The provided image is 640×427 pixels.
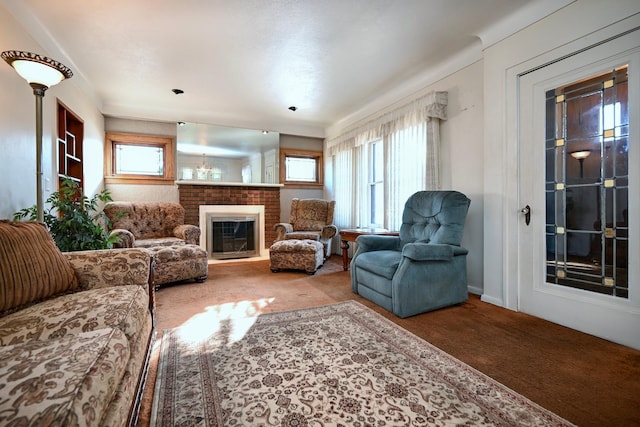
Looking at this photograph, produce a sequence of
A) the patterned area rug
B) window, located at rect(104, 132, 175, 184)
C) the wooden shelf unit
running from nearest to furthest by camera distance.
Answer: the patterned area rug < the wooden shelf unit < window, located at rect(104, 132, 175, 184)

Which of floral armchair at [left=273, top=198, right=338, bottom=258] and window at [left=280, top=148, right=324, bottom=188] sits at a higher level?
window at [left=280, top=148, right=324, bottom=188]

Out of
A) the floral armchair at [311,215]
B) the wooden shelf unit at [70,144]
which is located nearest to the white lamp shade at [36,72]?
the wooden shelf unit at [70,144]

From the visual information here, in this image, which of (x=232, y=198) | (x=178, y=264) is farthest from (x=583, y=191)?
(x=232, y=198)

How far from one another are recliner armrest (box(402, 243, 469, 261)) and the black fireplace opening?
11.6 feet

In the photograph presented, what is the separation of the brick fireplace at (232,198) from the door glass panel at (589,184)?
4162mm

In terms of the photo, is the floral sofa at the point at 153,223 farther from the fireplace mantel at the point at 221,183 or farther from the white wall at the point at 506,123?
the white wall at the point at 506,123

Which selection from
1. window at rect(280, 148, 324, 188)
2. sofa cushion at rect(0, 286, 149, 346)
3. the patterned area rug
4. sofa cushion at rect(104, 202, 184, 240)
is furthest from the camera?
window at rect(280, 148, 324, 188)

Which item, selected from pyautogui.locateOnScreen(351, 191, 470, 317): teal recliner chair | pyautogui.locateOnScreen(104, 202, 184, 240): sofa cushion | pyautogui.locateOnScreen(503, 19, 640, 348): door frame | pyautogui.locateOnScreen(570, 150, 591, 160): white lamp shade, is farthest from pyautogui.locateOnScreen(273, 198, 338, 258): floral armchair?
pyautogui.locateOnScreen(570, 150, 591, 160): white lamp shade

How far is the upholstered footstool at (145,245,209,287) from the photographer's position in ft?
10.5

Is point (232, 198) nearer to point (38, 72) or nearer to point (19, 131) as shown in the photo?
point (19, 131)

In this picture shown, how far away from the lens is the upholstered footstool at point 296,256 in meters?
3.86

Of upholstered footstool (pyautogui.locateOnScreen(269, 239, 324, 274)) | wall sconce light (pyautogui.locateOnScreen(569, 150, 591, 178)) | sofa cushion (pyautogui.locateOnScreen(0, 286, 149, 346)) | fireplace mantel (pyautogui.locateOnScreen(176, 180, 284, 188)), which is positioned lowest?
upholstered footstool (pyautogui.locateOnScreen(269, 239, 324, 274))

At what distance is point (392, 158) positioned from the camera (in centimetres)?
404

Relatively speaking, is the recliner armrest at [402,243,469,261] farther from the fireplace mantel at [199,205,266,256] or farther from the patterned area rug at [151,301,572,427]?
the fireplace mantel at [199,205,266,256]
